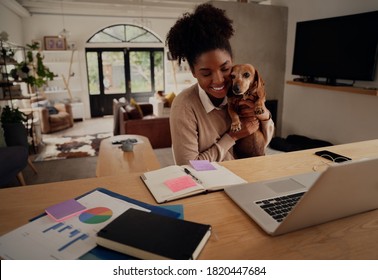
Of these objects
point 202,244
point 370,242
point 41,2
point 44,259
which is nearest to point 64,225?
point 44,259

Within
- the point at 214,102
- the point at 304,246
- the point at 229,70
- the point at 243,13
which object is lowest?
the point at 304,246

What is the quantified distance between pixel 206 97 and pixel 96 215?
0.81m

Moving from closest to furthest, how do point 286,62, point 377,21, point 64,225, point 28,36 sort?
point 64,225 → point 377,21 → point 286,62 → point 28,36

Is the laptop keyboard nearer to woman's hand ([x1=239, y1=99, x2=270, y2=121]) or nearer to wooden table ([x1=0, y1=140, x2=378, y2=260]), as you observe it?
wooden table ([x1=0, y1=140, x2=378, y2=260])

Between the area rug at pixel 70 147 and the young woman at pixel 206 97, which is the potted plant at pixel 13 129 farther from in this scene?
the young woman at pixel 206 97

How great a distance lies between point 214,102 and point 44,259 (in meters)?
1.01

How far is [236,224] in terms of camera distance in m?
0.74

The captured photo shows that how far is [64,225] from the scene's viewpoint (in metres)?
0.71

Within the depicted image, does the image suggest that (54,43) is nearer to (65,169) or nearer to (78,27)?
(78,27)

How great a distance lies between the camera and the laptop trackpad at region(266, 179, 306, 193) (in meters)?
0.90

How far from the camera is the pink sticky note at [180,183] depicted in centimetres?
91

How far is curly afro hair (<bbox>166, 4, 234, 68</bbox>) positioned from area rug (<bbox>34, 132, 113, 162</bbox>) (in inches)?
147

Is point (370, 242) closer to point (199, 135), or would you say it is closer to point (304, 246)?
Result: point (304, 246)

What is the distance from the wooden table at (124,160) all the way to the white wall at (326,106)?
2.29m
